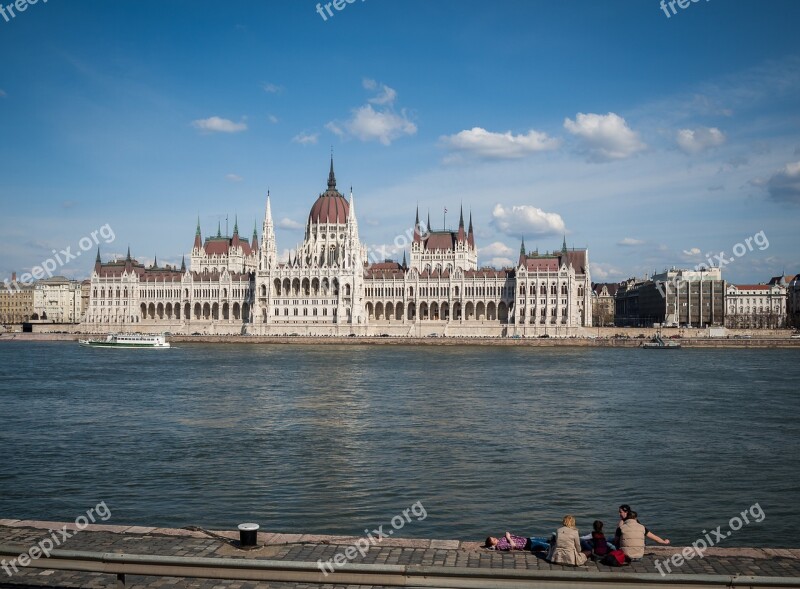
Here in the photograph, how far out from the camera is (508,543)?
11594 mm

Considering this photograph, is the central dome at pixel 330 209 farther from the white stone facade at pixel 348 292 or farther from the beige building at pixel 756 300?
the beige building at pixel 756 300

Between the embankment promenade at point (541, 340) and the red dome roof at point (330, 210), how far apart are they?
25.9m

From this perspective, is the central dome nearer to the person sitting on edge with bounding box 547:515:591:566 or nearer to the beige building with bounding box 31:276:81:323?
the beige building with bounding box 31:276:81:323

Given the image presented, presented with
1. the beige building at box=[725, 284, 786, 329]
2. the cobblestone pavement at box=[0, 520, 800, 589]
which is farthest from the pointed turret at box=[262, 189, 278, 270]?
the cobblestone pavement at box=[0, 520, 800, 589]

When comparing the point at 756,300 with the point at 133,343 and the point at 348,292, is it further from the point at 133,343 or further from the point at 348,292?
the point at 133,343

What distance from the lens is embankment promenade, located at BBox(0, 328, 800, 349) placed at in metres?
97.4

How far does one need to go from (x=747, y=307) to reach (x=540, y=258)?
178 feet

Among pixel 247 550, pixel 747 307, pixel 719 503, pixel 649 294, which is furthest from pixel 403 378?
pixel 747 307

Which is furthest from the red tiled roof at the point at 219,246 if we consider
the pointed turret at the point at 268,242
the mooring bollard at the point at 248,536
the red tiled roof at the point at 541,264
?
the mooring bollard at the point at 248,536

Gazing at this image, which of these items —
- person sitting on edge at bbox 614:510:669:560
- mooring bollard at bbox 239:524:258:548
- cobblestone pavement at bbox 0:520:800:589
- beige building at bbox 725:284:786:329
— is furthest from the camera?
beige building at bbox 725:284:786:329

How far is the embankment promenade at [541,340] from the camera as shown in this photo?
9744 cm

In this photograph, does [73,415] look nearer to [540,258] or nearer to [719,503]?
[719,503]

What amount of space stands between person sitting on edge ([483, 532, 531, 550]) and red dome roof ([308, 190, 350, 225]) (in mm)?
120112

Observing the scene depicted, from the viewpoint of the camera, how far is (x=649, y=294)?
145750mm
